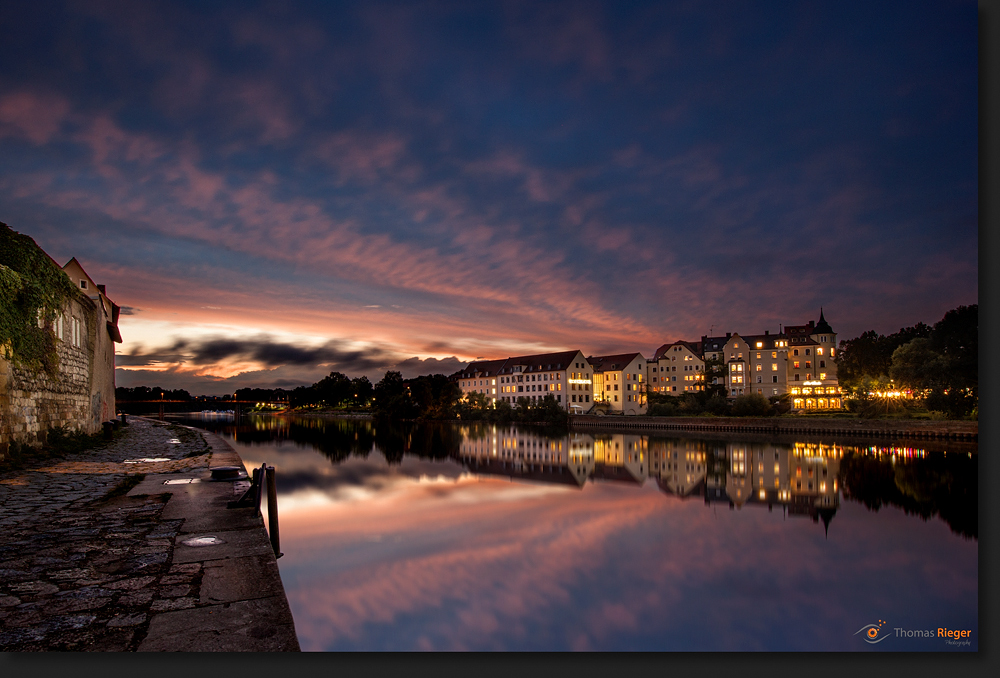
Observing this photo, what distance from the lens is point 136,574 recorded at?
358cm

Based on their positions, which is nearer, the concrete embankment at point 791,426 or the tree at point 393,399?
the concrete embankment at point 791,426

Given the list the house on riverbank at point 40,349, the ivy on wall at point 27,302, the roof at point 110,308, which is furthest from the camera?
the roof at point 110,308

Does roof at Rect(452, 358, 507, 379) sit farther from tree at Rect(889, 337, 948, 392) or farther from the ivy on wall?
the ivy on wall

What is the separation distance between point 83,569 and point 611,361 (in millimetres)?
68476

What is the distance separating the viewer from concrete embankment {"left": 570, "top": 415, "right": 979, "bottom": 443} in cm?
2104

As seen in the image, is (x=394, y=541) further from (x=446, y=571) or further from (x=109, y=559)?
(x=109, y=559)

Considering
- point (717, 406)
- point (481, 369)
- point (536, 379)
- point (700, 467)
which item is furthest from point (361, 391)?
point (700, 467)

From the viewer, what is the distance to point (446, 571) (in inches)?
242

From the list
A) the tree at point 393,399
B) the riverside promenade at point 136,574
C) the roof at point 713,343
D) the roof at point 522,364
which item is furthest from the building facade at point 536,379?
the riverside promenade at point 136,574

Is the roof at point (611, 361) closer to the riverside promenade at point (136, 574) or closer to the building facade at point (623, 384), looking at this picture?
the building facade at point (623, 384)

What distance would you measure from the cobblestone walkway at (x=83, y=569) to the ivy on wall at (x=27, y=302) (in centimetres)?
370

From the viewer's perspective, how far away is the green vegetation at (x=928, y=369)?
16.5 ft

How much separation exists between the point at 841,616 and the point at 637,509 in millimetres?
5840

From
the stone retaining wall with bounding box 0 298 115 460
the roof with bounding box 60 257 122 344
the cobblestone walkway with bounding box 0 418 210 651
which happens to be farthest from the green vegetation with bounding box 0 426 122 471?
the roof with bounding box 60 257 122 344
